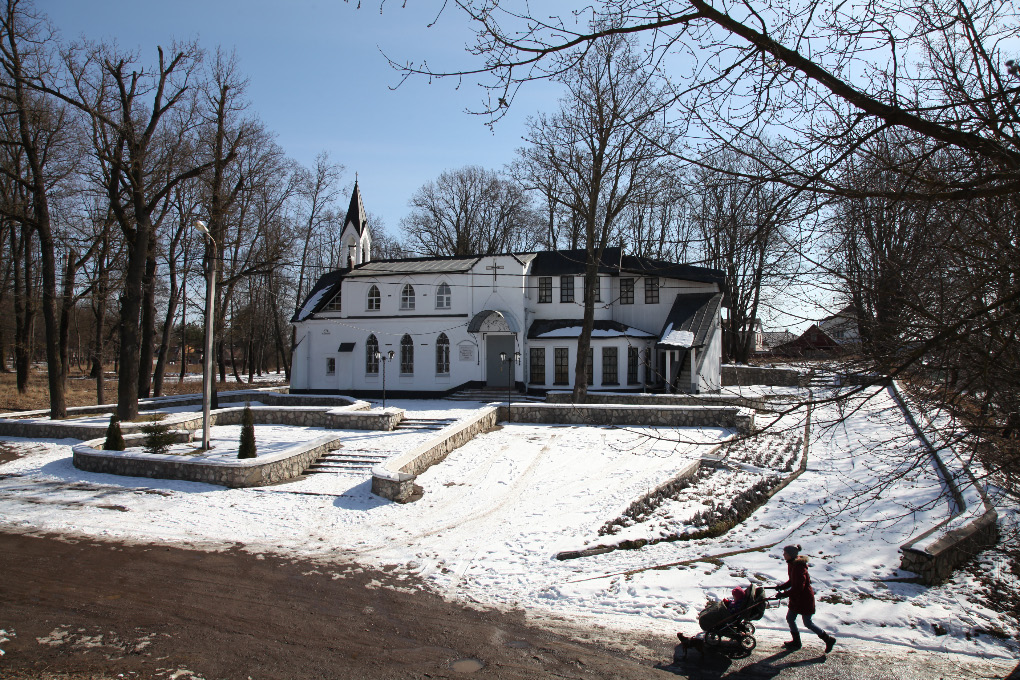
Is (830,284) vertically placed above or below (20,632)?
above

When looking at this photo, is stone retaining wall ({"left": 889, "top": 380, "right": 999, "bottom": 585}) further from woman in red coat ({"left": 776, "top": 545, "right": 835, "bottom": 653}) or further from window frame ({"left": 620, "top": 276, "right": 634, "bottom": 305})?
Answer: window frame ({"left": 620, "top": 276, "right": 634, "bottom": 305})

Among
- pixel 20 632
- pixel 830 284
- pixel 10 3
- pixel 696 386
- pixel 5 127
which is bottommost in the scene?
pixel 20 632

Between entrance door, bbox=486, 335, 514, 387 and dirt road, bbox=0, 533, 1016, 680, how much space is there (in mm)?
19777

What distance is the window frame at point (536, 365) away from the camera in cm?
2886

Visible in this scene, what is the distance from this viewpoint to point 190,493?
45.2ft

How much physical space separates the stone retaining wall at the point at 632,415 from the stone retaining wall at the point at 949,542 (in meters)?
9.11

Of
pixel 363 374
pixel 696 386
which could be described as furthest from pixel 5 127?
pixel 696 386

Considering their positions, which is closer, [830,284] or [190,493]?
[830,284]

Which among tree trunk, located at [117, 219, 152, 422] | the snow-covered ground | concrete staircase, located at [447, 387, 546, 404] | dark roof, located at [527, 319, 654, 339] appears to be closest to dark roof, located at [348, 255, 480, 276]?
dark roof, located at [527, 319, 654, 339]

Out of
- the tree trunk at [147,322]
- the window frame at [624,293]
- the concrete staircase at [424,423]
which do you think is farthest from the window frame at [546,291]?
the tree trunk at [147,322]

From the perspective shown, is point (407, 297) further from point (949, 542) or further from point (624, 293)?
point (949, 542)

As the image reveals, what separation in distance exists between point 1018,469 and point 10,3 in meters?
28.5

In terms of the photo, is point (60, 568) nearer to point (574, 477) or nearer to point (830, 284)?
point (574, 477)

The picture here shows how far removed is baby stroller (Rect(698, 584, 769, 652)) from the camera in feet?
21.8
